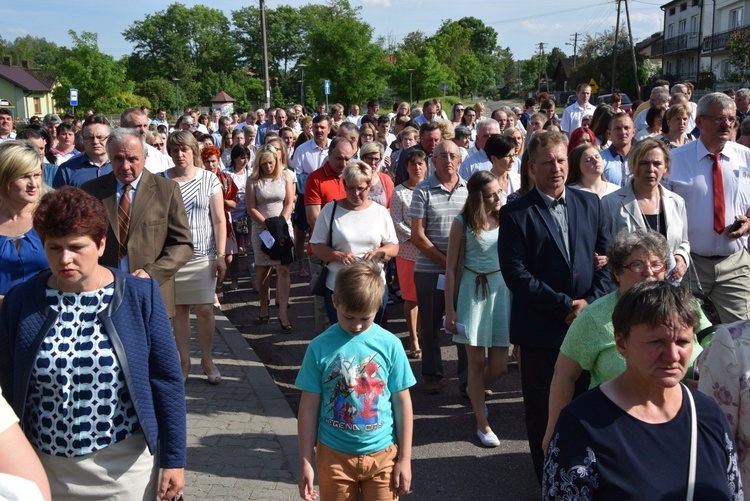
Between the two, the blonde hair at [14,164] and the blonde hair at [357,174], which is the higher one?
the blonde hair at [14,164]

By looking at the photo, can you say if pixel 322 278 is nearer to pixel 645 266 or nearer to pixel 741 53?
pixel 645 266

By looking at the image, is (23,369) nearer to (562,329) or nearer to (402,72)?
(562,329)

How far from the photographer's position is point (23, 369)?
306cm

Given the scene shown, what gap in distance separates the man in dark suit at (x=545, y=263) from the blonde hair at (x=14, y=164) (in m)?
2.66

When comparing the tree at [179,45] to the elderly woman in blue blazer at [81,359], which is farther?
the tree at [179,45]

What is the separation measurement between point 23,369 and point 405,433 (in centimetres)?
171

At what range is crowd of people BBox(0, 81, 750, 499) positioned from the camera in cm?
250

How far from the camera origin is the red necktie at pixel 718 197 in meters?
5.74

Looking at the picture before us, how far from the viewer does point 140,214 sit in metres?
4.99

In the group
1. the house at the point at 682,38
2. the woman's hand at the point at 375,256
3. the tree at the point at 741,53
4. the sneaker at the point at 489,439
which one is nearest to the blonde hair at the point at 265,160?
the woman's hand at the point at 375,256

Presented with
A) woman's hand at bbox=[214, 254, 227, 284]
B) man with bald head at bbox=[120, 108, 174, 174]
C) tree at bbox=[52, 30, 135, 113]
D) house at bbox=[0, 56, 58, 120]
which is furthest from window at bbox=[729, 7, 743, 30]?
woman's hand at bbox=[214, 254, 227, 284]

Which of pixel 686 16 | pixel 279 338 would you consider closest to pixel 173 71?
pixel 686 16

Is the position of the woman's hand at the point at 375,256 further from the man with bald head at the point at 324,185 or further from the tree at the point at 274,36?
the tree at the point at 274,36

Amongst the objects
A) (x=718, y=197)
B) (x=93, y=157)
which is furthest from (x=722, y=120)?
(x=93, y=157)
